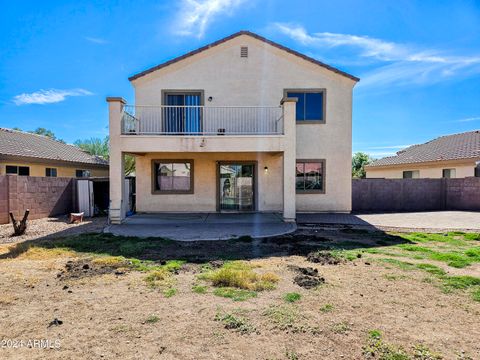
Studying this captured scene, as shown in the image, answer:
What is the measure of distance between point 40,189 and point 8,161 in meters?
6.89

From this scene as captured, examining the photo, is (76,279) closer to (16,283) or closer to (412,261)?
(16,283)

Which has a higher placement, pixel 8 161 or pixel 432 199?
pixel 8 161

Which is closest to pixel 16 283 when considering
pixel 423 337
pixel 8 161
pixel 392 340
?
pixel 392 340

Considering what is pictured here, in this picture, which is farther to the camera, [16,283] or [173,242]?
[173,242]

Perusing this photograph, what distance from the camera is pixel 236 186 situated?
49.4 ft

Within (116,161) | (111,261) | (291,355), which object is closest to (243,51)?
(116,161)

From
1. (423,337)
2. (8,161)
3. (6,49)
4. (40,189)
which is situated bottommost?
(423,337)

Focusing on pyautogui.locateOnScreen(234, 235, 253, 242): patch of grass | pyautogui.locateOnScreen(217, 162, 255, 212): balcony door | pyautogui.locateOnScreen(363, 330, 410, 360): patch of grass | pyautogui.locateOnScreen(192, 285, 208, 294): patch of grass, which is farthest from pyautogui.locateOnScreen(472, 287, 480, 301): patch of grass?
pyautogui.locateOnScreen(217, 162, 255, 212): balcony door

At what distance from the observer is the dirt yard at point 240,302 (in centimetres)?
348

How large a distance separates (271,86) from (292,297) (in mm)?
11879

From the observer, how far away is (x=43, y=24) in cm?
1199

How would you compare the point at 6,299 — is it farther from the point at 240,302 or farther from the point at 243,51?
the point at 243,51

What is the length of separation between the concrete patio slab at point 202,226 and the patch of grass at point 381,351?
6.12 metres

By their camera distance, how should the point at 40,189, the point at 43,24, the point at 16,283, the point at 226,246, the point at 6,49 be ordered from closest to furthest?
the point at 16,283 < the point at 226,246 < the point at 43,24 < the point at 40,189 < the point at 6,49
